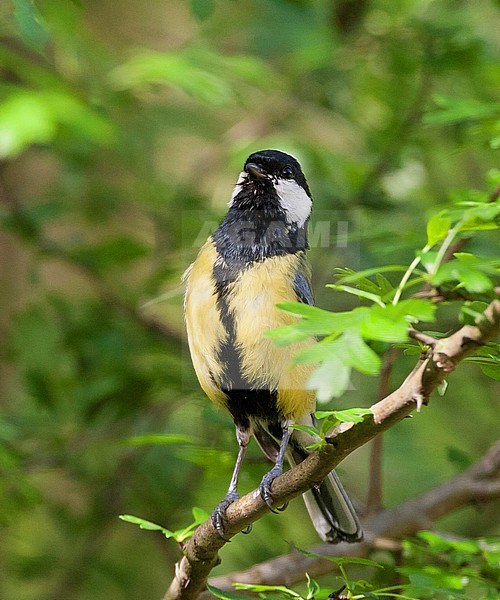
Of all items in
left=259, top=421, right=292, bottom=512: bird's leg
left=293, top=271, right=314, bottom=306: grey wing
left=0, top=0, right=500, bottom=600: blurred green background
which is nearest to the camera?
left=259, top=421, right=292, bottom=512: bird's leg

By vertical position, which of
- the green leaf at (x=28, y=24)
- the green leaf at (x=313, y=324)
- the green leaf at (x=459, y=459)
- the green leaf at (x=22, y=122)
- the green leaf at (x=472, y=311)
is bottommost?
the green leaf at (x=459, y=459)

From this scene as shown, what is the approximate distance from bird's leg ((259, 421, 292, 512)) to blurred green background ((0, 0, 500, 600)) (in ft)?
1.07

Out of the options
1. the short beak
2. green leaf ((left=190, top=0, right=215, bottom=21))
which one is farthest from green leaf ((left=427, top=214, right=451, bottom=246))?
green leaf ((left=190, top=0, right=215, bottom=21))

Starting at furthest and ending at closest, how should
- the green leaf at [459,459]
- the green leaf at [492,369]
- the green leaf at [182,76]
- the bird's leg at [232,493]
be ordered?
the green leaf at [182,76] → the green leaf at [459,459] → the bird's leg at [232,493] → the green leaf at [492,369]

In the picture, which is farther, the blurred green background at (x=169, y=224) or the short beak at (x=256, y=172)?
the blurred green background at (x=169, y=224)

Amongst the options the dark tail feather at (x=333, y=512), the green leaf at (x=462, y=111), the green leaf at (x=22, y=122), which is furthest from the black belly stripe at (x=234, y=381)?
the green leaf at (x=22, y=122)

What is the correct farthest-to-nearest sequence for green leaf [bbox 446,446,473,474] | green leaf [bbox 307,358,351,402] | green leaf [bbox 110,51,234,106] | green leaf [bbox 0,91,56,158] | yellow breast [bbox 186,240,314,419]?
green leaf [bbox 110,51,234,106]
green leaf [bbox 0,91,56,158]
green leaf [bbox 446,446,473,474]
yellow breast [bbox 186,240,314,419]
green leaf [bbox 307,358,351,402]

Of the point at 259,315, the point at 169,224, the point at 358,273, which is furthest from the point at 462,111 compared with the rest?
the point at 169,224

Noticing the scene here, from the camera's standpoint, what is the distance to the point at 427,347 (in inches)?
47.8

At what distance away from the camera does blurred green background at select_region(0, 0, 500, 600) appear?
2.73 meters

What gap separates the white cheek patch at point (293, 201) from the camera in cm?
194

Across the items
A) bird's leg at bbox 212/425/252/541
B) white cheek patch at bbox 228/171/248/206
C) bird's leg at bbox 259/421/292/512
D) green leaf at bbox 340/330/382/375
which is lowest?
bird's leg at bbox 212/425/252/541

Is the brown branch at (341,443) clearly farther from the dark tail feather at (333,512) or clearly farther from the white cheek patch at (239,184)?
the white cheek patch at (239,184)

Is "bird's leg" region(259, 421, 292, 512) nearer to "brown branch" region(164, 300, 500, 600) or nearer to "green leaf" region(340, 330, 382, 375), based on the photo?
"brown branch" region(164, 300, 500, 600)
